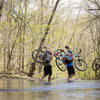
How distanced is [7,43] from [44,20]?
4.84 metres

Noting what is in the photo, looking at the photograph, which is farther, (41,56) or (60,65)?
(60,65)

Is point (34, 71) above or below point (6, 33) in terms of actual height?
below

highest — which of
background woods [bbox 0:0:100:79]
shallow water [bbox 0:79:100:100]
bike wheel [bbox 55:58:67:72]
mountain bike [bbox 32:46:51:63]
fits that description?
background woods [bbox 0:0:100:79]

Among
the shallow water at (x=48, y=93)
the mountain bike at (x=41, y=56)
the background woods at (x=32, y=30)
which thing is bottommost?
the shallow water at (x=48, y=93)

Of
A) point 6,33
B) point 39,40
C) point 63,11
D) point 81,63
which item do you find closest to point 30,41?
point 39,40

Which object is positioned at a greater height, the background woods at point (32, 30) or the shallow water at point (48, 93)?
the background woods at point (32, 30)

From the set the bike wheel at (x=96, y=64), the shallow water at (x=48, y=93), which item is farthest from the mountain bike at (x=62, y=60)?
the shallow water at (x=48, y=93)

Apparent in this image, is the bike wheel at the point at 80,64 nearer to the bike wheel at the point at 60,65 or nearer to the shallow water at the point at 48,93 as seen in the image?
the bike wheel at the point at 60,65

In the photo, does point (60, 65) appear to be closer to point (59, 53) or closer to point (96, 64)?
point (59, 53)

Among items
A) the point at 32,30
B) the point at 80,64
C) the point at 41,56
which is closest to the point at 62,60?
the point at 80,64

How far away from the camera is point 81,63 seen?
15922 millimetres

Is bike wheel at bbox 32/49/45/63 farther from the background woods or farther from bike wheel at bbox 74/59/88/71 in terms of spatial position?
the background woods

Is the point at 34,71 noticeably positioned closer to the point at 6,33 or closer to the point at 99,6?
the point at 6,33

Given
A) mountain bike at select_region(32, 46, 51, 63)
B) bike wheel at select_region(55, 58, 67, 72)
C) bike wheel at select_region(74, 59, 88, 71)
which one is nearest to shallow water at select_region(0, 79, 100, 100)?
mountain bike at select_region(32, 46, 51, 63)
